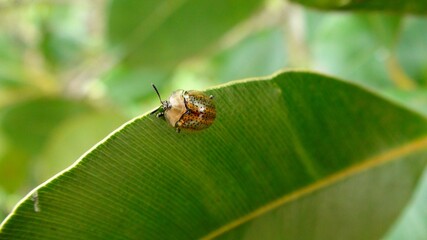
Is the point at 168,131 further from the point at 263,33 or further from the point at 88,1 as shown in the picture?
the point at 88,1

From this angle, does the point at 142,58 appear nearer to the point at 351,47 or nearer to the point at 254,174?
the point at 351,47

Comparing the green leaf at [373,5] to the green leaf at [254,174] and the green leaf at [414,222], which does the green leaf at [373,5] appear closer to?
the green leaf at [254,174]

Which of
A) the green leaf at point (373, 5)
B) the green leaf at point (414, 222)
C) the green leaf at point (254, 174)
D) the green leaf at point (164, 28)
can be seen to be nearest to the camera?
the green leaf at point (254, 174)

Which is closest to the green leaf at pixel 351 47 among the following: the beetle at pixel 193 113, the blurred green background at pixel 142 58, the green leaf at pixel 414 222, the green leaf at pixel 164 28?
the blurred green background at pixel 142 58

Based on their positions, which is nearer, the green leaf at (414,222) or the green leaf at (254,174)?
the green leaf at (254,174)

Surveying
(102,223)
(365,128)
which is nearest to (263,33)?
(365,128)

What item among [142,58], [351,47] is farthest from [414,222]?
[142,58]
